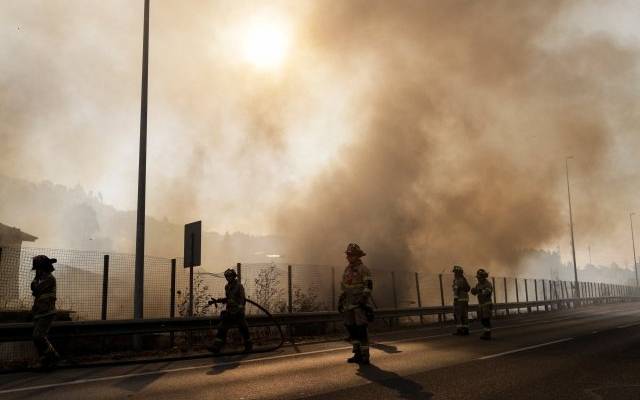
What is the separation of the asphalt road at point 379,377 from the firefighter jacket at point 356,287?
975mm

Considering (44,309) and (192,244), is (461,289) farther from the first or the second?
(44,309)

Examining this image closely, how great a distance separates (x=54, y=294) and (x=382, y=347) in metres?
6.38

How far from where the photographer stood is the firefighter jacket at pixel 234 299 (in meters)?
10.6

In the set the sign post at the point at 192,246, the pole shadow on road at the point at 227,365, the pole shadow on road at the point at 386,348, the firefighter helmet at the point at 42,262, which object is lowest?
the pole shadow on road at the point at 386,348

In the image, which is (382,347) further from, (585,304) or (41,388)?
(585,304)

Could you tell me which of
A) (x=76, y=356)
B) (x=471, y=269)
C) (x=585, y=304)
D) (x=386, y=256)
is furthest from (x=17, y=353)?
(x=585, y=304)

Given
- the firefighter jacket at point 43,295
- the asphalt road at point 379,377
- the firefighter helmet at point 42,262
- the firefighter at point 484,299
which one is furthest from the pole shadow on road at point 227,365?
the firefighter at point 484,299

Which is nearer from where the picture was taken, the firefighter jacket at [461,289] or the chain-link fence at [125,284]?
the chain-link fence at [125,284]

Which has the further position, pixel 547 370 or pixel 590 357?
pixel 590 357

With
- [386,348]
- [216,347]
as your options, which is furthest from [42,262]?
[386,348]

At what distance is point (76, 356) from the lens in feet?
32.1

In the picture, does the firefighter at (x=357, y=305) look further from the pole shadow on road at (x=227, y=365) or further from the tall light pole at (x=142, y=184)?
the tall light pole at (x=142, y=184)

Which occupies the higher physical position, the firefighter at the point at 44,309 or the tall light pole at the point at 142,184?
the tall light pole at the point at 142,184

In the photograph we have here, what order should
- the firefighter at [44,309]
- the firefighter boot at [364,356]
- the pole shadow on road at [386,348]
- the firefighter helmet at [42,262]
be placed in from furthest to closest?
the pole shadow on road at [386,348], the firefighter helmet at [42,262], the firefighter at [44,309], the firefighter boot at [364,356]
